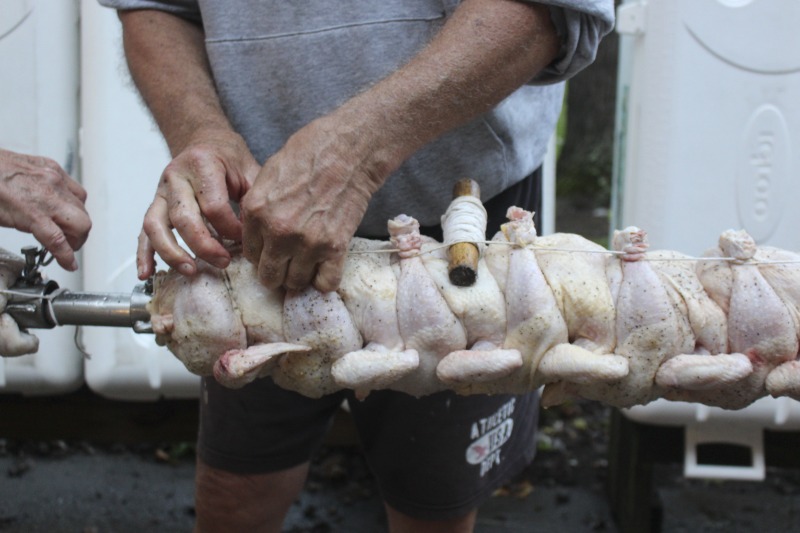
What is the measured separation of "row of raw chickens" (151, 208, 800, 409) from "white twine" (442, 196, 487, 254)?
6 centimetres

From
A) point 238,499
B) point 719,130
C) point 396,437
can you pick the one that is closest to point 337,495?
point 238,499

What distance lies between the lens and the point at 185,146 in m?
2.03

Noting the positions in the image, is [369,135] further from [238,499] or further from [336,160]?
[238,499]

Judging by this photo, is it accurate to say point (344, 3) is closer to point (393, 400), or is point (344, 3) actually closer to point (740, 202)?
point (393, 400)

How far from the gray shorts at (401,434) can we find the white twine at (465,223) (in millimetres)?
398

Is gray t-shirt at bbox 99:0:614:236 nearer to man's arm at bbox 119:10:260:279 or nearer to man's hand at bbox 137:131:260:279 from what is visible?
man's arm at bbox 119:10:260:279

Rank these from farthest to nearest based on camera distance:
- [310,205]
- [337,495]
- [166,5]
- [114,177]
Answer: [337,495]
[114,177]
[166,5]
[310,205]

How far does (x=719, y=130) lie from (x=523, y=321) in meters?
1.71

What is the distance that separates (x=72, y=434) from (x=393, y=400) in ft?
6.95

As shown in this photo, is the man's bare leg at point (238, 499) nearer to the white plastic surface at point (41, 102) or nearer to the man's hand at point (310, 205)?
the man's hand at point (310, 205)

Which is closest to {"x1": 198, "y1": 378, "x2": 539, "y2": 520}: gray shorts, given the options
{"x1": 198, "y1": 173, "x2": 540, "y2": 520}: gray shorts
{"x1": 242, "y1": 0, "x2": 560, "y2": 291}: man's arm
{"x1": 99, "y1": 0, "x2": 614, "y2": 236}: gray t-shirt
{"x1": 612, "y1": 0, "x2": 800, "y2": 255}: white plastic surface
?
{"x1": 198, "y1": 173, "x2": 540, "y2": 520}: gray shorts

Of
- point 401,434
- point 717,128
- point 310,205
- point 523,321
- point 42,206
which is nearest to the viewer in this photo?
point 310,205

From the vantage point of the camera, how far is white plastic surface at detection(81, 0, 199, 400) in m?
3.26

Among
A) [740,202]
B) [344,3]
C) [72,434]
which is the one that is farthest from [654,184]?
[72,434]
